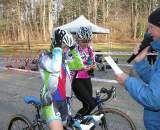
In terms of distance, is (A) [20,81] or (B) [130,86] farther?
(A) [20,81]

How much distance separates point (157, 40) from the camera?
3.24m

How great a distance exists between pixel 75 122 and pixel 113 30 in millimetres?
61426

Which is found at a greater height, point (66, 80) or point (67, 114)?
point (66, 80)

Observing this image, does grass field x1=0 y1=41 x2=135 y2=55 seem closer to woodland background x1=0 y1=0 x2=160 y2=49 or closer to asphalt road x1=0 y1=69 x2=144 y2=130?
woodland background x1=0 y1=0 x2=160 y2=49

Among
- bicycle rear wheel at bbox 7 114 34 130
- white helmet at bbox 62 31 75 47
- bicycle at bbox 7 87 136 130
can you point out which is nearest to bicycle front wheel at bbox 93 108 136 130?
bicycle at bbox 7 87 136 130

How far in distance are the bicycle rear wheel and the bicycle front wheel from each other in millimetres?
926

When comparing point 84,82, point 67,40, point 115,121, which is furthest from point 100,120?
point 67,40

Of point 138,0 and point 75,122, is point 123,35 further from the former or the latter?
point 75,122

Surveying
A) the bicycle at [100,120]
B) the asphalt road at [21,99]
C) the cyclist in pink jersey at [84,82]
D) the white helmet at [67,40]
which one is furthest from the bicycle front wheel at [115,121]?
the asphalt road at [21,99]

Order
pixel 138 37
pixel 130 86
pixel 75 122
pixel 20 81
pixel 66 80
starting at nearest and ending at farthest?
pixel 130 86 → pixel 66 80 → pixel 75 122 → pixel 20 81 → pixel 138 37

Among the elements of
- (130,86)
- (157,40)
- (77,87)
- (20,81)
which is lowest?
(20,81)

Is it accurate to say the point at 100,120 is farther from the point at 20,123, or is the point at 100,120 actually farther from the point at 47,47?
the point at 47,47

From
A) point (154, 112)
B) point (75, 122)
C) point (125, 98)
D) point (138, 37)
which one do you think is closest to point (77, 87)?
point (75, 122)

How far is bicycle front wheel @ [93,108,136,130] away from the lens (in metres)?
5.85
